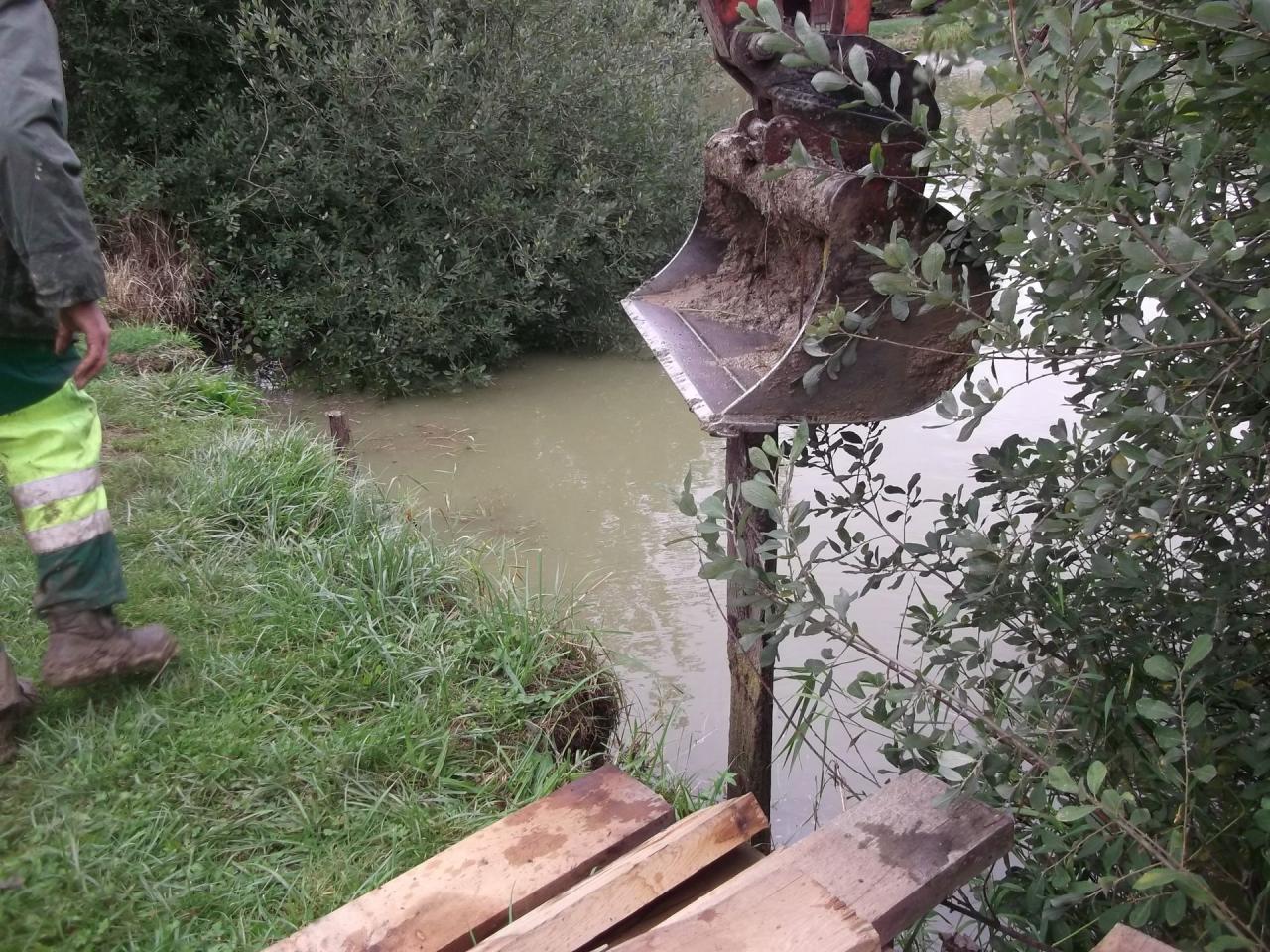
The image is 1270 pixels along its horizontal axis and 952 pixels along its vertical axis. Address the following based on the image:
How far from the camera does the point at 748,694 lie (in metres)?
3.22

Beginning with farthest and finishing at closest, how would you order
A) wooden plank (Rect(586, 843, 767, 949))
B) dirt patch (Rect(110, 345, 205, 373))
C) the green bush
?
the green bush < dirt patch (Rect(110, 345, 205, 373)) < wooden plank (Rect(586, 843, 767, 949))

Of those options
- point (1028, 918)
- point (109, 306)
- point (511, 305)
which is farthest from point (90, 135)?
point (1028, 918)

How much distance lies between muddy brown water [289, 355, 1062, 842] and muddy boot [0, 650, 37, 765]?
192 centimetres

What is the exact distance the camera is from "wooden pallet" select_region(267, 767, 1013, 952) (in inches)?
72.2

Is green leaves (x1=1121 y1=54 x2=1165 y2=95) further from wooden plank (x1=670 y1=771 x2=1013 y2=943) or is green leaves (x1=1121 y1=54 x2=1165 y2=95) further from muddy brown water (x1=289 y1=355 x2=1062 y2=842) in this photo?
muddy brown water (x1=289 y1=355 x2=1062 y2=842)

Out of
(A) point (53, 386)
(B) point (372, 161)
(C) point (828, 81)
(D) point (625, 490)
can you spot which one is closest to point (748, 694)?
(C) point (828, 81)

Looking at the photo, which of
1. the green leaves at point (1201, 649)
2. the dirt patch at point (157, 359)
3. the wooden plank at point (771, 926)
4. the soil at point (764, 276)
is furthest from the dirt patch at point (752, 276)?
the dirt patch at point (157, 359)

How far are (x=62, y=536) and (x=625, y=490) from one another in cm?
384

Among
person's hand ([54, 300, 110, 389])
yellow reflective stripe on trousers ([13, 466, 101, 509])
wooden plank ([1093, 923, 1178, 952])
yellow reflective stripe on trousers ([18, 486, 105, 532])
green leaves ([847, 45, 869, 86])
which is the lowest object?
wooden plank ([1093, 923, 1178, 952])

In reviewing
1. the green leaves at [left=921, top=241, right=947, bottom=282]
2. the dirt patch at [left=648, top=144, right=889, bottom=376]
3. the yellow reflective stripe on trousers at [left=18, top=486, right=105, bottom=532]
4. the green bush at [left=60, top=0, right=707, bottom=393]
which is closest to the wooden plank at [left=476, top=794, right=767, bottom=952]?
the dirt patch at [left=648, top=144, right=889, bottom=376]

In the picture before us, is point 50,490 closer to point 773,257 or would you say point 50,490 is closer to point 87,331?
point 87,331

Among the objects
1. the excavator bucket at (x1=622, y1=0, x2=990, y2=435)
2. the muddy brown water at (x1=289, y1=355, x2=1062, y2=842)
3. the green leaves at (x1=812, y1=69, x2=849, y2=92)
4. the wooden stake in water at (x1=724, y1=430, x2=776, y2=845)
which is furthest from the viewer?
the muddy brown water at (x1=289, y1=355, x2=1062, y2=842)

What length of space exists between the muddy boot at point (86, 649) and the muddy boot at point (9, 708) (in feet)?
0.27

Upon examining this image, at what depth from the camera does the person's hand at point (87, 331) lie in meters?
2.76
